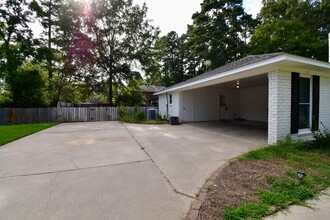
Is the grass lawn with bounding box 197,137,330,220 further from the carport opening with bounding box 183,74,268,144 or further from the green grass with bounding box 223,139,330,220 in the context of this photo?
the carport opening with bounding box 183,74,268,144

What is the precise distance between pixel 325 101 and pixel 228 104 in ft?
25.1

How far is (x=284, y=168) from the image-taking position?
3.69 metres

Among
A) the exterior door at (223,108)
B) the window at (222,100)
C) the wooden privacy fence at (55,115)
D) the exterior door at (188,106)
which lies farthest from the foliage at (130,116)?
the window at (222,100)

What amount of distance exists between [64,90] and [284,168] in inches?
864

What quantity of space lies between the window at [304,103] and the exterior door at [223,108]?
25.1ft

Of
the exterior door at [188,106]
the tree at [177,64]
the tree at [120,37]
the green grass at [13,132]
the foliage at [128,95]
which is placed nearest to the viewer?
the green grass at [13,132]

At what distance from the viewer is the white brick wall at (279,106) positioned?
5.50 meters

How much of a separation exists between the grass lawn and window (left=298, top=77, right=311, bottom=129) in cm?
170

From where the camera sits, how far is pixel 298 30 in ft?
49.8

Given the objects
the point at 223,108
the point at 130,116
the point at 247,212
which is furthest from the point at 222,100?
the point at 247,212

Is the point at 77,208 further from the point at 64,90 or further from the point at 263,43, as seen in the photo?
the point at 64,90

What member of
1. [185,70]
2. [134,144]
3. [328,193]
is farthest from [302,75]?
[185,70]

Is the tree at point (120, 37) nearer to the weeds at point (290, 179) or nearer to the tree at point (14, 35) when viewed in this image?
the tree at point (14, 35)

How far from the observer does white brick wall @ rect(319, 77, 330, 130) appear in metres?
6.64
